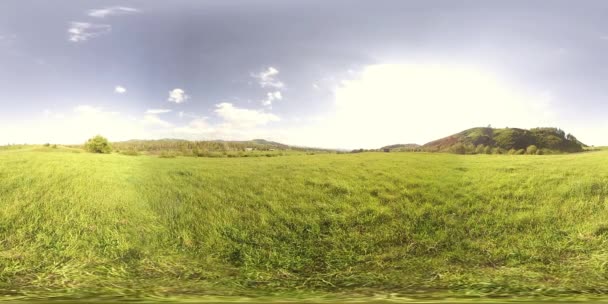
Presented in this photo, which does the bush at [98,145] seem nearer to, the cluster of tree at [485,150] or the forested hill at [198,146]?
the forested hill at [198,146]

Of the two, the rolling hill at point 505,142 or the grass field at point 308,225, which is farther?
the rolling hill at point 505,142

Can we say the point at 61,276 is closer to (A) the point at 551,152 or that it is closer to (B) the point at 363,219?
(B) the point at 363,219

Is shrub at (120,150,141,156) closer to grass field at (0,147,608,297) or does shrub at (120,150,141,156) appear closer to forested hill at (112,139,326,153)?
forested hill at (112,139,326,153)

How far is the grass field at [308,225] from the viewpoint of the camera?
777 cm

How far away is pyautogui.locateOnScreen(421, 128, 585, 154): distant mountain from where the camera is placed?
10547 millimetres

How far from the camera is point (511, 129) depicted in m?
10.5

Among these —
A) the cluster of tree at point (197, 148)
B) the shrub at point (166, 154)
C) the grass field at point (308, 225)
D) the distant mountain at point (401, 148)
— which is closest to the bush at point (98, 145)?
the cluster of tree at point (197, 148)

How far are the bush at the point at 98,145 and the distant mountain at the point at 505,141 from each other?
23.1 ft

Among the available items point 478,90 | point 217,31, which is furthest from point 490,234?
point 217,31

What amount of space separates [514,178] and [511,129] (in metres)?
1.05

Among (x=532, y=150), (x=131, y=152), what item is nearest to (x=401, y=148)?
(x=532, y=150)

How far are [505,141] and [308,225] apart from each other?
4739mm

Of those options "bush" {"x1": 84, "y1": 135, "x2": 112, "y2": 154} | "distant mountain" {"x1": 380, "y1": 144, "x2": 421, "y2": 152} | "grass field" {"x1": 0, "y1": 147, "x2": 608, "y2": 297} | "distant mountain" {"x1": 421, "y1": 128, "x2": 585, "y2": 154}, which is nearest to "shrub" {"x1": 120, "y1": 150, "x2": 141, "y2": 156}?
"grass field" {"x1": 0, "y1": 147, "x2": 608, "y2": 297}

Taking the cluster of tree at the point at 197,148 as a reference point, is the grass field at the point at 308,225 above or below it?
below
